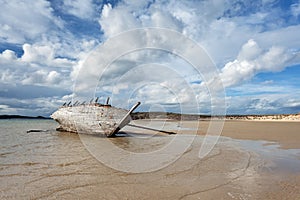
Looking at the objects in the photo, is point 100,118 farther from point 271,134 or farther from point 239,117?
point 239,117

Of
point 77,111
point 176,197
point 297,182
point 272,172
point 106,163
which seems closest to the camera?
point 176,197

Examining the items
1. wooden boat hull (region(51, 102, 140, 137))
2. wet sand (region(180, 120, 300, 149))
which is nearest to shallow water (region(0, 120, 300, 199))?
wet sand (region(180, 120, 300, 149))

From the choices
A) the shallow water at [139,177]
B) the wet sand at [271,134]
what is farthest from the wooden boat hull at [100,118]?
the wet sand at [271,134]

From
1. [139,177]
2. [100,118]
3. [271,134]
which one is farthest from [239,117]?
[139,177]

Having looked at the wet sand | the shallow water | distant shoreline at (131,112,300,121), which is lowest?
the shallow water

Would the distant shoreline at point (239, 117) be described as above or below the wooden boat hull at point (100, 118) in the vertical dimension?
above

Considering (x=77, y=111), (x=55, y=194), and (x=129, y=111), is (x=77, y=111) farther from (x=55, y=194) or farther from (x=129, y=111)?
(x=55, y=194)

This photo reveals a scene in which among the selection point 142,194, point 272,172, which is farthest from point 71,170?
point 272,172

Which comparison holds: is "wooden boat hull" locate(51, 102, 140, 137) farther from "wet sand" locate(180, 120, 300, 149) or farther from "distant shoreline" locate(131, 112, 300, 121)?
"distant shoreline" locate(131, 112, 300, 121)

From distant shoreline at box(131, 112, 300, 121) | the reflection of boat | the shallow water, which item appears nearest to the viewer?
the shallow water

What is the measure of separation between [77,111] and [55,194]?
11.3 metres

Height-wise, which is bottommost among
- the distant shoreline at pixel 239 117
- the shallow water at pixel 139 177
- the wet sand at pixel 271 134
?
the shallow water at pixel 139 177

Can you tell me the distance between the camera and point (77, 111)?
49.9 feet

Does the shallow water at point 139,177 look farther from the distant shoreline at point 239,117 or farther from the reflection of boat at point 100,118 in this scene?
the distant shoreline at point 239,117
